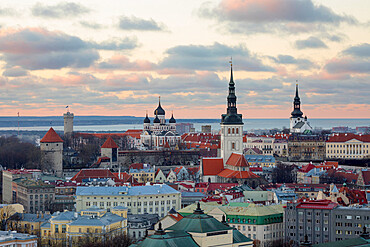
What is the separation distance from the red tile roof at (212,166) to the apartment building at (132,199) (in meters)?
18.6

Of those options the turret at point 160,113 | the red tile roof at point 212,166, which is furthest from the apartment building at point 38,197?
the turret at point 160,113

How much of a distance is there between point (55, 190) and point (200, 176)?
20.4m

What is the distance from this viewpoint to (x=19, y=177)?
86.8m

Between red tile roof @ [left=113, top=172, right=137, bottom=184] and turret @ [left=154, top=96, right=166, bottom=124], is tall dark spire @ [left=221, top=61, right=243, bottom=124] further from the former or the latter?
turret @ [left=154, top=96, right=166, bottom=124]

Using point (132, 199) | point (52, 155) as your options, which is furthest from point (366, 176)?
point (52, 155)

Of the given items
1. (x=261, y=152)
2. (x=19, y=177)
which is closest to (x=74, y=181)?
(x=19, y=177)

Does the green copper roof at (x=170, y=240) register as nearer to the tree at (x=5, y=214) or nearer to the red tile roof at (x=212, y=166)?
the tree at (x=5, y=214)

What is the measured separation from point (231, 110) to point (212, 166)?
8226mm

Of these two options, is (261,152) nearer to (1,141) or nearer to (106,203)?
(1,141)

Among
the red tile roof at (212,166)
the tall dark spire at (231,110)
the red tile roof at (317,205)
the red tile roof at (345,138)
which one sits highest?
the tall dark spire at (231,110)

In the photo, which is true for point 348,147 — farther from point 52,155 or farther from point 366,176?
point 52,155

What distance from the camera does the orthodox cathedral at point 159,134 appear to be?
151 metres

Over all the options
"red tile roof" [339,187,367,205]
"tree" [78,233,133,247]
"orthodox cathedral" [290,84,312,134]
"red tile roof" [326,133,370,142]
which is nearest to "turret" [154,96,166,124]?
"orthodox cathedral" [290,84,312,134]

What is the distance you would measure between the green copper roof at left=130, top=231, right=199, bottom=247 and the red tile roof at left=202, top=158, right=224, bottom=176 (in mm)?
47352
